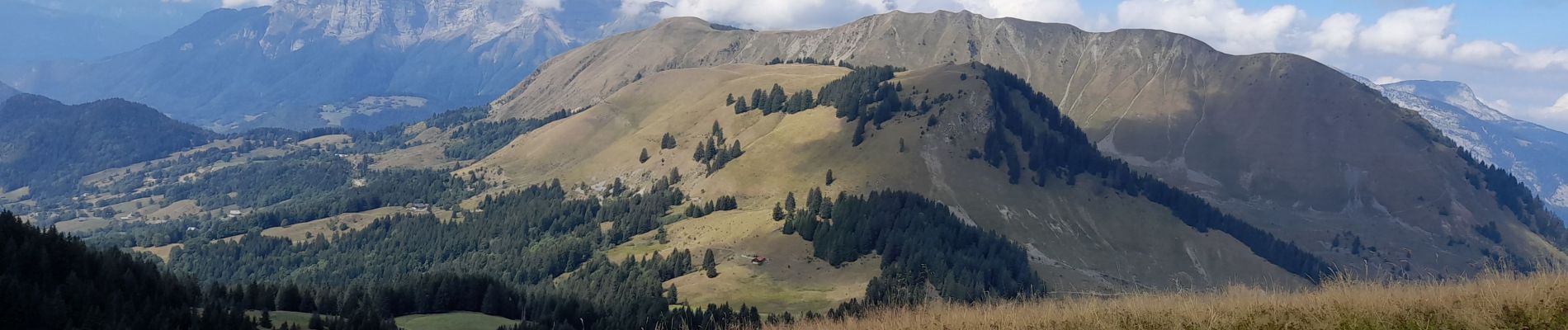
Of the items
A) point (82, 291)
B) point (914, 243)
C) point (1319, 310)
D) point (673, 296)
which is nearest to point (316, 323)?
point (82, 291)

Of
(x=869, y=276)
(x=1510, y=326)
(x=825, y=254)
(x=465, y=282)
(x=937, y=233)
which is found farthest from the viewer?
(x=937, y=233)

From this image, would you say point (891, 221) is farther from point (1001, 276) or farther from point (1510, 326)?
point (1510, 326)

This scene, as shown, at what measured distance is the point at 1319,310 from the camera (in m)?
26.5

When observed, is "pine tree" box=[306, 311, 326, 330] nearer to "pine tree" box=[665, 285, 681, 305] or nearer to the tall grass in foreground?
the tall grass in foreground

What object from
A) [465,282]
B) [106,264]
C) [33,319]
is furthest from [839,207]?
[33,319]

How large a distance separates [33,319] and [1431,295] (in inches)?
2695

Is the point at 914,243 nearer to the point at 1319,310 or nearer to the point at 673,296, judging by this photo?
the point at 673,296

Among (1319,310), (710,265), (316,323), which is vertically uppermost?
(1319,310)

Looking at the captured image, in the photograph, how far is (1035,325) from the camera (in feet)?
93.0

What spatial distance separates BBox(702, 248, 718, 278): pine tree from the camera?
159 metres

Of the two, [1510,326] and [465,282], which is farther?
[465,282]

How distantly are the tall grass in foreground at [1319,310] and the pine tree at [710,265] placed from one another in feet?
414

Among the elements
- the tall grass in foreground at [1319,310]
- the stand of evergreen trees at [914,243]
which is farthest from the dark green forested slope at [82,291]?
the stand of evergreen trees at [914,243]

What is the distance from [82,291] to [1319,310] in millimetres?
72649
